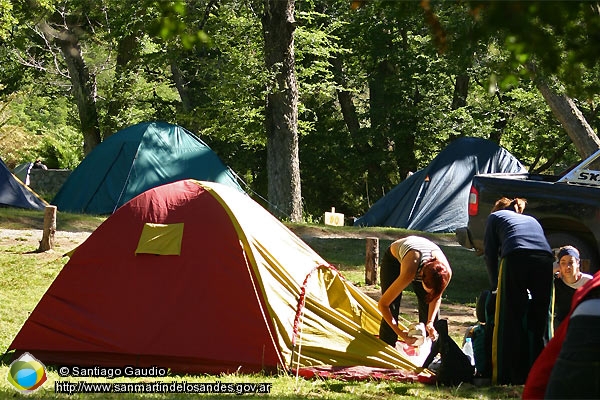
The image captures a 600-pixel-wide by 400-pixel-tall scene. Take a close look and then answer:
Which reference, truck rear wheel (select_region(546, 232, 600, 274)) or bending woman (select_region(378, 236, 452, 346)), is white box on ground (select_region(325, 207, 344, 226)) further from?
bending woman (select_region(378, 236, 452, 346))

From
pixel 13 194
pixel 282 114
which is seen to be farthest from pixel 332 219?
pixel 13 194

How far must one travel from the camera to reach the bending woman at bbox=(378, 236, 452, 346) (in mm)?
7957

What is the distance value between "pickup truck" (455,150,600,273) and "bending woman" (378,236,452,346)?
3694 millimetres

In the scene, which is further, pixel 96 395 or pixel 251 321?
pixel 251 321

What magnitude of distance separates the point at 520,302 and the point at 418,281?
1.54 metres

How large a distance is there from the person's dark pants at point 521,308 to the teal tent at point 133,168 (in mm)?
14190

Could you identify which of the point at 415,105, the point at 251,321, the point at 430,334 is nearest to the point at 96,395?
the point at 251,321

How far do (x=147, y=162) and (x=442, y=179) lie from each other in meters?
6.70

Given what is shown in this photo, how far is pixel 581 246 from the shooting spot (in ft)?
38.2

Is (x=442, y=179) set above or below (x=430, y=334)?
above

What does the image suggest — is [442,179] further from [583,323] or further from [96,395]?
[583,323]

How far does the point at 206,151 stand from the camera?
22.4m

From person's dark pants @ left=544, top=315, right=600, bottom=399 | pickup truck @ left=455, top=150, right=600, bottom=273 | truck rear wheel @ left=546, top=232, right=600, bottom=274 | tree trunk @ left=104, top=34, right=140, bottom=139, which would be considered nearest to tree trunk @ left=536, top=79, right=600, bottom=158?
pickup truck @ left=455, top=150, right=600, bottom=273

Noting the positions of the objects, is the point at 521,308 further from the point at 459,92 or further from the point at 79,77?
the point at 459,92
